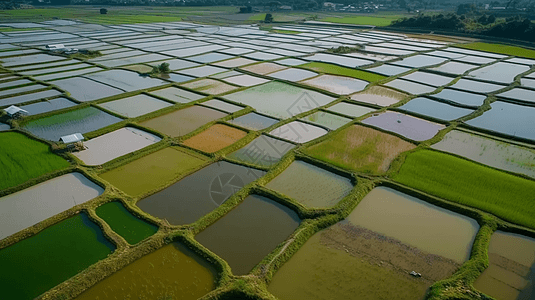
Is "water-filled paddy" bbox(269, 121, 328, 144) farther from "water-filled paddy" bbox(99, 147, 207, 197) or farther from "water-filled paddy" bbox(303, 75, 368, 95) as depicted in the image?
"water-filled paddy" bbox(303, 75, 368, 95)

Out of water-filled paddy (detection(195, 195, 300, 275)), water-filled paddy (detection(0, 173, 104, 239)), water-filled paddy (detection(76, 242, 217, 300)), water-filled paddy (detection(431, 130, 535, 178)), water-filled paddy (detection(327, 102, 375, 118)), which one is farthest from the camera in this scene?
→ water-filled paddy (detection(327, 102, 375, 118))

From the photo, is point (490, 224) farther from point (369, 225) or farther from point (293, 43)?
point (293, 43)

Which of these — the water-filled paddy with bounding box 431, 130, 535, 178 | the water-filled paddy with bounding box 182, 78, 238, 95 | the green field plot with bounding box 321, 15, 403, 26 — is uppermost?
the green field plot with bounding box 321, 15, 403, 26

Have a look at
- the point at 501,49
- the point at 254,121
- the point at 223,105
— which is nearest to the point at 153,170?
the point at 254,121

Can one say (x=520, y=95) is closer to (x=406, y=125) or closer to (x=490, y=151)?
(x=490, y=151)

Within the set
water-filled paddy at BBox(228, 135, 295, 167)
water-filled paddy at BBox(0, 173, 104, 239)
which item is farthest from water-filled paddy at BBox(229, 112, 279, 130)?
water-filled paddy at BBox(0, 173, 104, 239)

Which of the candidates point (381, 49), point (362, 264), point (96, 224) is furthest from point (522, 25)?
point (96, 224)
